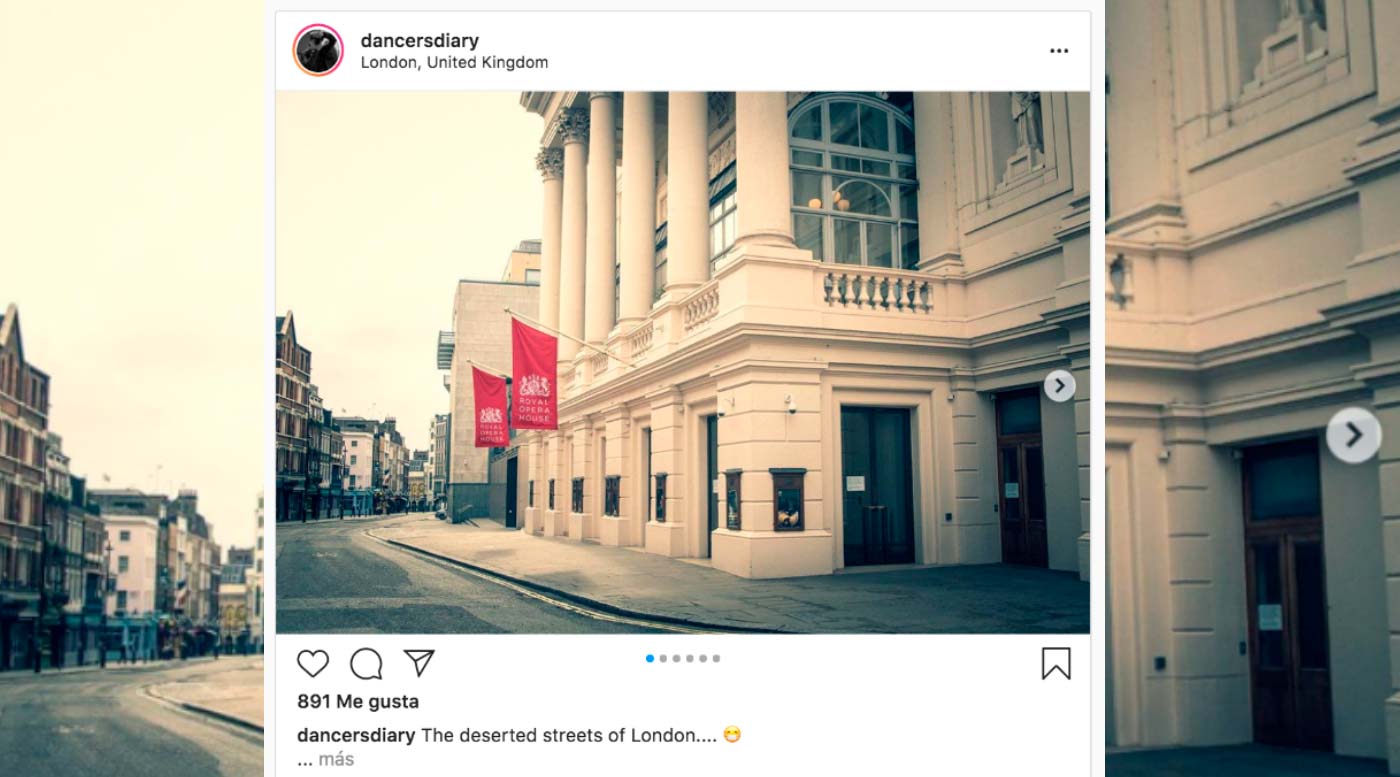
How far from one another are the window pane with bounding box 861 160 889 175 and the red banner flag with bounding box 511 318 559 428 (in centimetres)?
149

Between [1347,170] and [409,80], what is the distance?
2503 millimetres

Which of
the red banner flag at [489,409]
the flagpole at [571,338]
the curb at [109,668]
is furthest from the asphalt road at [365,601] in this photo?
the flagpole at [571,338]

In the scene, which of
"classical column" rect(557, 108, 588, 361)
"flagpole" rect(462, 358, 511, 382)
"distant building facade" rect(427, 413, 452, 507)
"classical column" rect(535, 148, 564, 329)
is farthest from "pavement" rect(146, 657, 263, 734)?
"classical column" rect(557, 108, 588, 361)

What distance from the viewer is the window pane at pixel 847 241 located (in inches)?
113

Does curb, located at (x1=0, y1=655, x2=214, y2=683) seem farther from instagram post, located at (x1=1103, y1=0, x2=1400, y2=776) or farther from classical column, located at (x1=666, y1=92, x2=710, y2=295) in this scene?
instagram post, located at (x1=1103, y1=0, x2=1400, y2=776)

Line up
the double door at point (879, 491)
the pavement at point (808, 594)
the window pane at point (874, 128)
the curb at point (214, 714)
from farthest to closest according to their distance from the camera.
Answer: the window pane at point (874, 128) → the double door at point (879, 491) → the curb at point (214, 714) → the pavement at point (808, 594)

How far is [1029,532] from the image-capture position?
7.09 ft

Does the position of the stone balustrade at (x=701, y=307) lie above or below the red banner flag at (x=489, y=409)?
above

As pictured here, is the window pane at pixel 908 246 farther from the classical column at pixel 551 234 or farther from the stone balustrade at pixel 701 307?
the classical column at pixel 551 234

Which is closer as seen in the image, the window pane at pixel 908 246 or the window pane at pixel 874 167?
the window pane at pixel 908 246

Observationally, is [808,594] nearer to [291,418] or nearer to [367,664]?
[367,664]

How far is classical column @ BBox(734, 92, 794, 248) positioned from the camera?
241cm

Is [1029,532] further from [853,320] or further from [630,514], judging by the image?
[630,514]

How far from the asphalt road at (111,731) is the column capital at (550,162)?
1.88 meters
